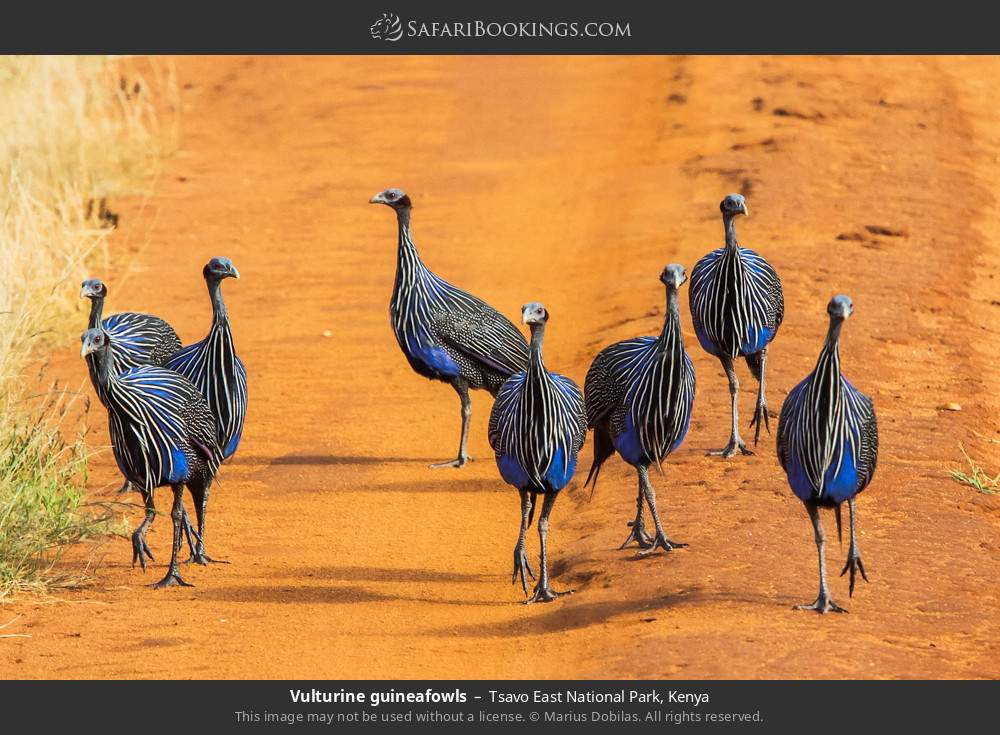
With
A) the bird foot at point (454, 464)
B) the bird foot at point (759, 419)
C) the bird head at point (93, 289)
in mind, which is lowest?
the bird foot at point (454, 464)

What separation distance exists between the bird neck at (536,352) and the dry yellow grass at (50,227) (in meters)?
2.88

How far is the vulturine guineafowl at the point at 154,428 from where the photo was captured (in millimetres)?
7992

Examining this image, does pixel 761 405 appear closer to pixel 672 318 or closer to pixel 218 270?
pixel 672 318

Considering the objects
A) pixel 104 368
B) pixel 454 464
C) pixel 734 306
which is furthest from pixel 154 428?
pixel 734 306

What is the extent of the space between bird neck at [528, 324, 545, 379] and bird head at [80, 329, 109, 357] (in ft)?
7.54

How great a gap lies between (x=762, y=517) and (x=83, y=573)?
3.85 m

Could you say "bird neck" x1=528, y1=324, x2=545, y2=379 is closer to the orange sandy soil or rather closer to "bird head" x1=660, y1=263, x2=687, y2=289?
"bird head" x1=660, y1=263, x2=687, y2=289

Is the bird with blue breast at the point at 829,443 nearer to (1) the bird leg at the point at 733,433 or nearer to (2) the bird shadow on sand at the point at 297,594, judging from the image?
(1) the bird leg at the point at 733,433

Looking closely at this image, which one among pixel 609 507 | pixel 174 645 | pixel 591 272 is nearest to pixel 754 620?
pixel 609 507

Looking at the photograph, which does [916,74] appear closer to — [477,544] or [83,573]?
[477,544]

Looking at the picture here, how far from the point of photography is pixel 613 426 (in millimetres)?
8289

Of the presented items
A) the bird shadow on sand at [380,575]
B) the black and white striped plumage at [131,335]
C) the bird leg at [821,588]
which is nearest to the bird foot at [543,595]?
the bird shadow on sand at [380,575]

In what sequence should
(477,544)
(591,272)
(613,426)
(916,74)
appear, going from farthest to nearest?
1. (916,74)
2. (591,272)
3. (477,544)
4. (613,426)

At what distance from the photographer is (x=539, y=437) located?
7.78 metres
